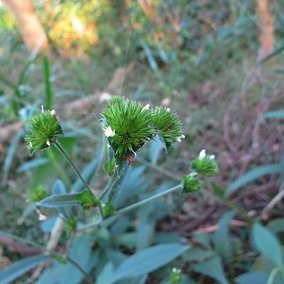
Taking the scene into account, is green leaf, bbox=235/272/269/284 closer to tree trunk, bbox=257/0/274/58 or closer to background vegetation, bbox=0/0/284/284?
background vegetation, bbox=0/0/284/284

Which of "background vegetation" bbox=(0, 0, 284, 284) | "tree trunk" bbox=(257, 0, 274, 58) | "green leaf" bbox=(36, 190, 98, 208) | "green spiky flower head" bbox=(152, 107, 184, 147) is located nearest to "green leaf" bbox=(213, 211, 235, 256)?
"background vegetation" bbox=(0, 0, 284, 284)

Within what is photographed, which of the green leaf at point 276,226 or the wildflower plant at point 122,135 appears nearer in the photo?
the wildflower plant at point 122,135

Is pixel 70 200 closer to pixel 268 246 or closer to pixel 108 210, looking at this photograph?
pixel 108 210

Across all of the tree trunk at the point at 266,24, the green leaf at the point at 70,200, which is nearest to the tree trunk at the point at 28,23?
the tree trunk at the point at 266,24

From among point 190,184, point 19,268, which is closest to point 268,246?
point 190,184

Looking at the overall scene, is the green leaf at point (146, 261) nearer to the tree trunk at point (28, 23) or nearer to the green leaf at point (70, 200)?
the green leaf at point (70, 200)

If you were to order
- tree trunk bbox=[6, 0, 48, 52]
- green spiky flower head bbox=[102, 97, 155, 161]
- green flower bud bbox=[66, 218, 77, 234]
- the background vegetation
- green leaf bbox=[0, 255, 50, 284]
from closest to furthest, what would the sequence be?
green spiky flower head bbox=[102, 97, 155, 161]
green flower bud bbox=[66, 218, 77, 234]
green leaf bbox=[0, 255, 50, 284]
the background vegetation
tree trunk bbox=[6, 0, 48, 52]

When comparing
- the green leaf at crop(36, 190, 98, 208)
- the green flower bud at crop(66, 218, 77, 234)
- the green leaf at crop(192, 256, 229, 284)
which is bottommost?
the green leaf at crop(36, 190, 98, 208)
